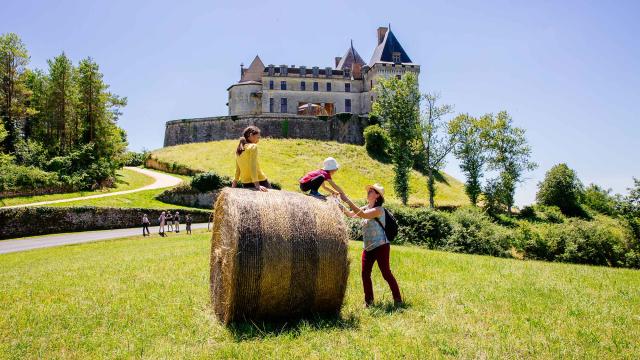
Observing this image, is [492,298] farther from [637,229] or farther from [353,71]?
[353,71]

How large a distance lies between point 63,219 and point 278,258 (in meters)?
31.9

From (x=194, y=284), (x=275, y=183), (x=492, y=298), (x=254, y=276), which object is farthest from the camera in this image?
(x=275, y=183)

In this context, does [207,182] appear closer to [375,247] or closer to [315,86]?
[375,247]

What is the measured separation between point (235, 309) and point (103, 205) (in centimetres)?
3339

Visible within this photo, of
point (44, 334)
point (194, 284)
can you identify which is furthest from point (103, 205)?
point (44, 334)

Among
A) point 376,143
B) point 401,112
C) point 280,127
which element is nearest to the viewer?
point 401,112

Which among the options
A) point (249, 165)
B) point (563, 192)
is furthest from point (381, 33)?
point (249, 165)

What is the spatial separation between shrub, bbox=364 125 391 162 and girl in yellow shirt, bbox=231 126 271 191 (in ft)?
209

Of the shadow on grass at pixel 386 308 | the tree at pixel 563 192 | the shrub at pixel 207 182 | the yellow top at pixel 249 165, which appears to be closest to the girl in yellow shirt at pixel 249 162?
the yellow top at pixel 249 165

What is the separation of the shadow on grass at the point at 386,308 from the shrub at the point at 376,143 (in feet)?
209

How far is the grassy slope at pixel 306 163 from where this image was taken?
5603 cm

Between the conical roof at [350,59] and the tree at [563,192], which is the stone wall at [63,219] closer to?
the tree at [563,192]

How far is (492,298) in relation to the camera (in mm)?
8383

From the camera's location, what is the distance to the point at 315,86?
82688 millimetres
